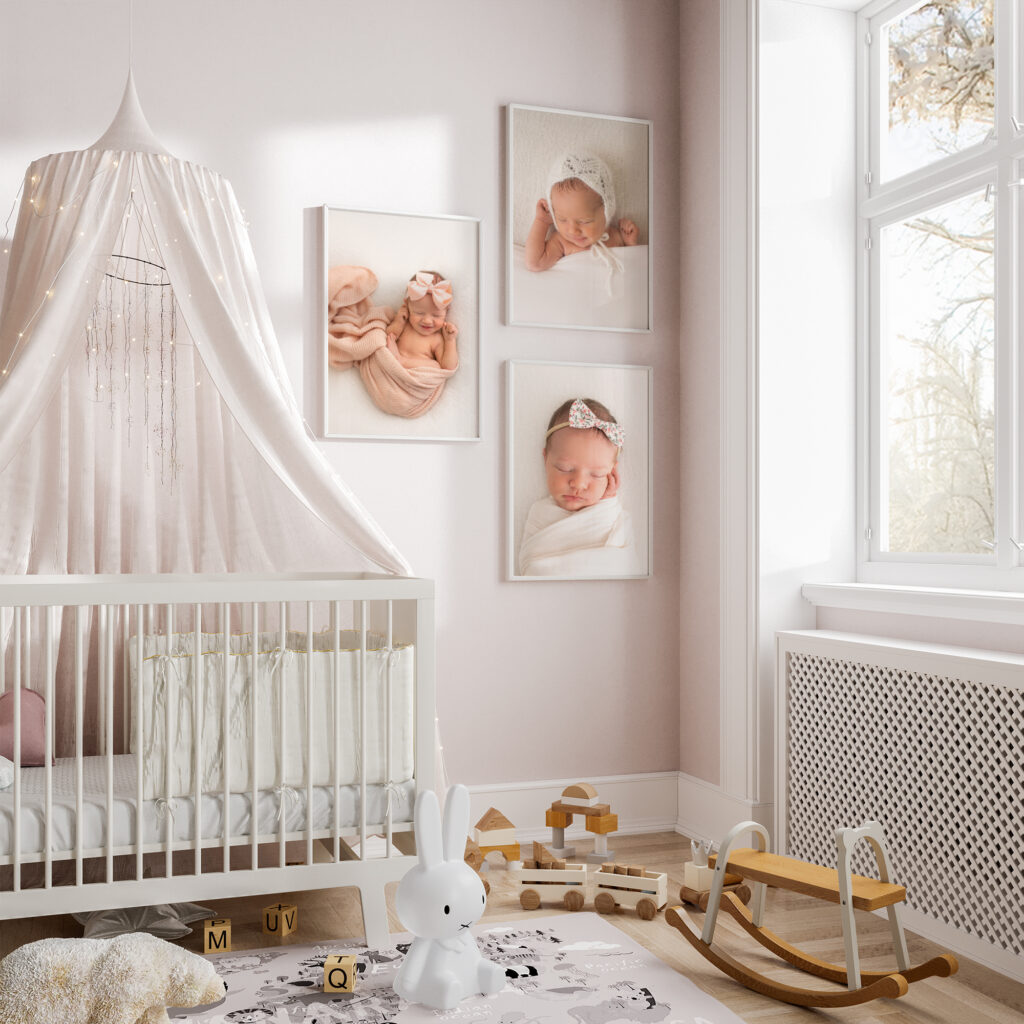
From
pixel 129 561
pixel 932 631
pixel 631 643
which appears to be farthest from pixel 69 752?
pixel 932 631

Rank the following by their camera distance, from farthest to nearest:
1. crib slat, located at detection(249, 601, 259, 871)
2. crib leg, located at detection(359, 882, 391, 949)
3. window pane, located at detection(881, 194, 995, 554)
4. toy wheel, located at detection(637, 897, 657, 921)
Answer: window pane, located at detection(881, 194, 995, 554) < toy wheel, located at detection(637, 897, 657, 921) < crib leg, located at detection(359, 882, 391, 949) < crib slat, located at detection(249, 601, 259, 871)

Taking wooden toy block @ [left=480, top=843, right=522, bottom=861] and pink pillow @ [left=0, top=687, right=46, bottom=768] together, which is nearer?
pink pillow @ [left=0, top=687, right=46, bottom=768]

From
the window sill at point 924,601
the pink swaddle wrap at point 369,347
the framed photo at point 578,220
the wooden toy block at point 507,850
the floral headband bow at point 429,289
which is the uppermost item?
the framed photo at point 578,220

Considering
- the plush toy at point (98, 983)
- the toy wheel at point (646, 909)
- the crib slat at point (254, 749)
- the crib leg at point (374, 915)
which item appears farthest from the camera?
the toy wheel at point (646, 909)

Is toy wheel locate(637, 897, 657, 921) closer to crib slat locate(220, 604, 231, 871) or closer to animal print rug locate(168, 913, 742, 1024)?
animal print rug locate(168, 913, 742, 1024)

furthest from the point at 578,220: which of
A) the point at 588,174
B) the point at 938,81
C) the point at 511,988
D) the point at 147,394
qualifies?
the point at 511,988

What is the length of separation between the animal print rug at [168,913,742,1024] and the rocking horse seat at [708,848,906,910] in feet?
0.95

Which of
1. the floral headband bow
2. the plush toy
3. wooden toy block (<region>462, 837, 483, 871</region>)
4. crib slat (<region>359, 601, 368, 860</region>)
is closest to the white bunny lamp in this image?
crib slat (<region>359, 601, 368, 860</region>)

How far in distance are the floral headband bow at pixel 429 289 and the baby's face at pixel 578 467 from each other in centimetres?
59

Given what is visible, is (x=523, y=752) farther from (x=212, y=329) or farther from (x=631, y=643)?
(x=212, y=329)

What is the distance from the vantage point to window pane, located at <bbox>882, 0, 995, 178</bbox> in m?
2.99

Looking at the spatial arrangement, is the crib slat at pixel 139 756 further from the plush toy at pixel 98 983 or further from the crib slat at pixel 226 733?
the plush toy at pixel 98 983

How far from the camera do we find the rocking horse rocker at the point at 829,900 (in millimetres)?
2223

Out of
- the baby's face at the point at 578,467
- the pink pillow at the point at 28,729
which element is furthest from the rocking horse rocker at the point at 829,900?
the pink pillow at the point at 28,729
